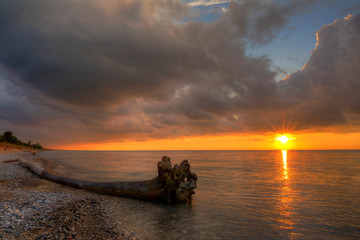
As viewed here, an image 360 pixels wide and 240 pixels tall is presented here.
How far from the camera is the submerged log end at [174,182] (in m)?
14.2

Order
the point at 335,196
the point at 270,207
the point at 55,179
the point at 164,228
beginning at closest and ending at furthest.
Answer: the point at 164,228 → the point at 270,207 → the point at 335,196 → the point at 55,179

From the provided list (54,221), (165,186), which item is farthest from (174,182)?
(54,221)

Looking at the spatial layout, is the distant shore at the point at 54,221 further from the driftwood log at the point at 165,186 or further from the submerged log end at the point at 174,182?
the submerged log end at the point at 174,182

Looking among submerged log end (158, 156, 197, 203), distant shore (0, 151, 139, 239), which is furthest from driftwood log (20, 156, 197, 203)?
distant shore (0, 151, 139, 239)

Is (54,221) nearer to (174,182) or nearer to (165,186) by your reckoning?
(165,186)

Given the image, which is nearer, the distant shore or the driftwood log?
the distant shore

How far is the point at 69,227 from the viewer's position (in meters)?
7.74

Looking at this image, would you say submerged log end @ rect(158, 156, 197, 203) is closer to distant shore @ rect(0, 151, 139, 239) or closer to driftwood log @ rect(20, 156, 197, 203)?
driftwood log @ rect(20, 156, 197, 203)

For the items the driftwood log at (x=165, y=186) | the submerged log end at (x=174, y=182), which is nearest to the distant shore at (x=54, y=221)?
the driftwood log at (x=165, y=186)

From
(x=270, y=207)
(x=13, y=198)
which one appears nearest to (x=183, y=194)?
(x=270, y=207)

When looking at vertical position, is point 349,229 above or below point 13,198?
below

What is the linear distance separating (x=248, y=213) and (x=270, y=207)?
275cm

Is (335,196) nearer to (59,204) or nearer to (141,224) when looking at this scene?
(141,224)

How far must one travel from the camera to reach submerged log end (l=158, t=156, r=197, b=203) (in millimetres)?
14250
